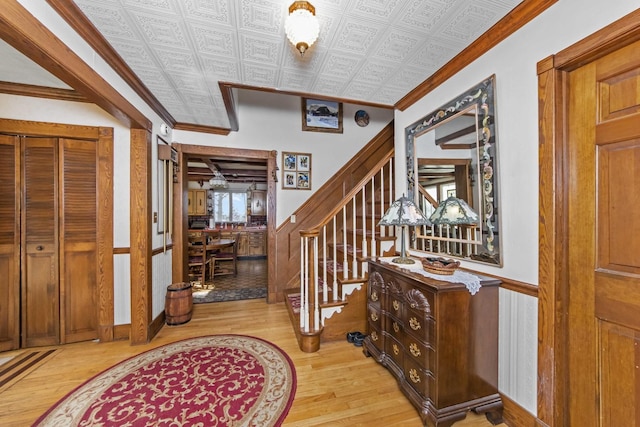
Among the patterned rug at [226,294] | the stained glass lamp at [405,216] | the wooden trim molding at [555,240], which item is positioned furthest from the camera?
the patterned rug at [226,294]

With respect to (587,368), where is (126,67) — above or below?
above

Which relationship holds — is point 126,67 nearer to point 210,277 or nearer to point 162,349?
point 162,349

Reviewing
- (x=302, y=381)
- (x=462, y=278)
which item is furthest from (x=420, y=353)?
(x=302, y=381)

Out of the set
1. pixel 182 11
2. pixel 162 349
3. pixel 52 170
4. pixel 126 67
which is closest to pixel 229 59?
pixel 182 11

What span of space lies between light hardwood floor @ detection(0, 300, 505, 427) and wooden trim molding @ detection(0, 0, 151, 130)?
2190 millimetres

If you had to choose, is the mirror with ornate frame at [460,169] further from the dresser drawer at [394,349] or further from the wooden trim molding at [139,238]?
the wooden trim molding at [139,238]

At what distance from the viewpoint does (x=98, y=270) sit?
8.05ft

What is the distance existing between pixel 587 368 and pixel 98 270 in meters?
3.82

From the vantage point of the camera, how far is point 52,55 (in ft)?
4.50

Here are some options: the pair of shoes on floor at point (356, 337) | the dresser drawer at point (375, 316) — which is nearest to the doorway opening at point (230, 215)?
the pair of shoes on floor at point (356, 337)

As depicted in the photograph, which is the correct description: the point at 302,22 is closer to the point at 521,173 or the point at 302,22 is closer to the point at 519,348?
the point at 521,173

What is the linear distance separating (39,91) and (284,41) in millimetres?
2518

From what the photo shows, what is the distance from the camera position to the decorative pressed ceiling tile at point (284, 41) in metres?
1.42

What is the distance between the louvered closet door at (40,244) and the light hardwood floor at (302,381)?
1.11 feet
